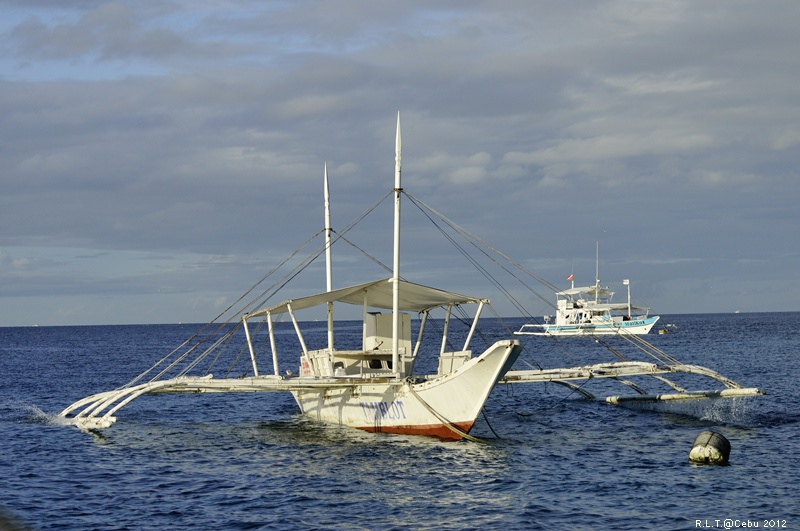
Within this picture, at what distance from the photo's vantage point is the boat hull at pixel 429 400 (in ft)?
105

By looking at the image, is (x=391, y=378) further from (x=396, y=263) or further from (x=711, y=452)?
(x=711, y=452)

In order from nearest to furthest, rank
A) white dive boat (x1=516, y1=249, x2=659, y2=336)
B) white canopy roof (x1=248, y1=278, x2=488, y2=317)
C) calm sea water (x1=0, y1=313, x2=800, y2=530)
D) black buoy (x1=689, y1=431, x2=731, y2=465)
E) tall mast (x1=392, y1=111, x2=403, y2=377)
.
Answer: calm sea water (x1=0, y1=313, x2=800, y2=530) < black buoy (x1=689, y1=431, x2=731, y2=465) < tall mast (x1=392, y1=111, x2=403, y2=377) < white canopy roof (x1=248, y1=278, x2=488, y2=317) < white dive boat (x1=516, y1=249, x2=659, y2=336)

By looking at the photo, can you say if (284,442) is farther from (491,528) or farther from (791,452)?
(791,452)

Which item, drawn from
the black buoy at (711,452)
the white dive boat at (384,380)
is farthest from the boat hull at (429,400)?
the black buoy at (711,452)

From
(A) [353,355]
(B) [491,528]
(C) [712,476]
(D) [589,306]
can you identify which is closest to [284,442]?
(A) [353,355]

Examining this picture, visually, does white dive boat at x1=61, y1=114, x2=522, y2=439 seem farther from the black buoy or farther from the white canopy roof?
the black buoy

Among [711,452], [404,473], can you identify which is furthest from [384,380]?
[711,452]

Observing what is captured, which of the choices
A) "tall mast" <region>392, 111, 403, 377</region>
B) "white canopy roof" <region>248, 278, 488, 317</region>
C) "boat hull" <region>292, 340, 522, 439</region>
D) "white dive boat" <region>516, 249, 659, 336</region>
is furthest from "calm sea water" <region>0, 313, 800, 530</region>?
"white dive boat" <region>516, 249, 659, 336</region>

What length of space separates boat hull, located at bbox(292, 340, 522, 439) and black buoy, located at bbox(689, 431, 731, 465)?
7.13 meters

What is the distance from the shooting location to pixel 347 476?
28500mm

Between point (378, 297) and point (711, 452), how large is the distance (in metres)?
17.1

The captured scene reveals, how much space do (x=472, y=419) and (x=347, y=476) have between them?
639 centimetres

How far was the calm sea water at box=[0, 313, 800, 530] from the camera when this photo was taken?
23.5m

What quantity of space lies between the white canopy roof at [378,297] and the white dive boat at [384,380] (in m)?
0.04
